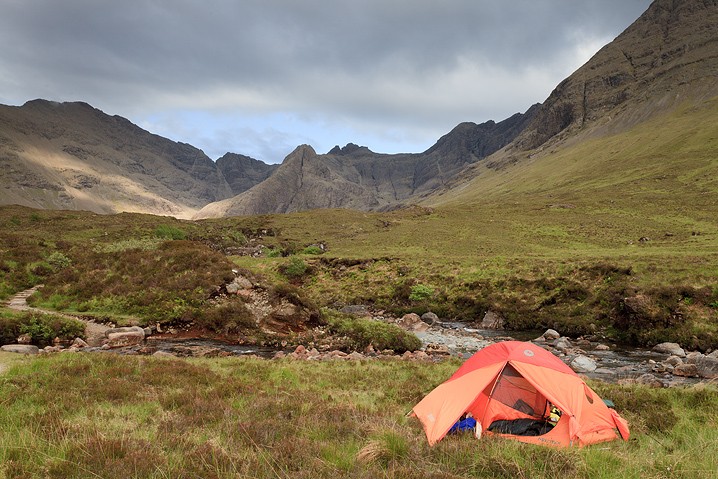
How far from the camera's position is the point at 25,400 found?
29.2ft

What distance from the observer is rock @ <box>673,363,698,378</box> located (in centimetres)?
1773

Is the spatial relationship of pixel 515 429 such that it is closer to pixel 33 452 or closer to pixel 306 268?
pixel 33 452

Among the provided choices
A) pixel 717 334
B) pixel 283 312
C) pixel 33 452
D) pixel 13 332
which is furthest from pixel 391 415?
pixel 717 334

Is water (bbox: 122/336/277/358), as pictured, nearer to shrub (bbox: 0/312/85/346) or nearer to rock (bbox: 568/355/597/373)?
shrub (bbox: 0/312/85/346)

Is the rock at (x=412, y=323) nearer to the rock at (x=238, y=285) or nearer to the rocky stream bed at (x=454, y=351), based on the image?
the rocky stream bed at (x=454, y=351)

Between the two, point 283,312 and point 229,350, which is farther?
point 283,312

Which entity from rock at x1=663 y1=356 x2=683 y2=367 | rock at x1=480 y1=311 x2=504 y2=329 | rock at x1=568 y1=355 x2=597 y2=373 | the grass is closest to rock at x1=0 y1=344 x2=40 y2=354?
the grass

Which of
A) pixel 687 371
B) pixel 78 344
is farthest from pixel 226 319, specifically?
pixel 687 371

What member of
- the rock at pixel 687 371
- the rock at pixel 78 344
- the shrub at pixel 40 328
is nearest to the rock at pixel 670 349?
the rock at pixel 687 371

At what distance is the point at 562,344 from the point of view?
24062 mm

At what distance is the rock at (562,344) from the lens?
2364 cm

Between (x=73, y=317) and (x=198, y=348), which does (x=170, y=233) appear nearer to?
(x=73, y=317)

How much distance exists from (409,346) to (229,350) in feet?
35.7

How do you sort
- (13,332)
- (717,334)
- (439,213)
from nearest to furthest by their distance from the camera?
(13,332)
(717,334)
(439,213)
